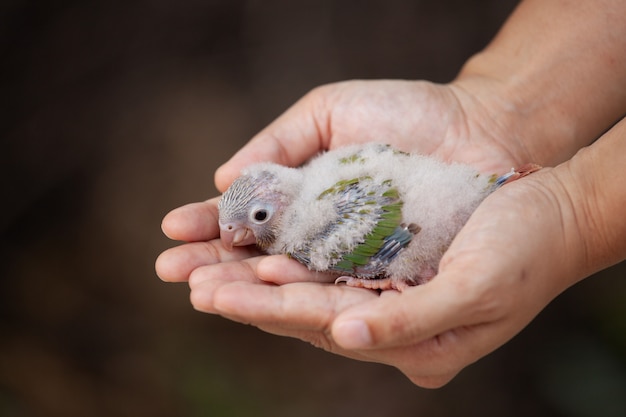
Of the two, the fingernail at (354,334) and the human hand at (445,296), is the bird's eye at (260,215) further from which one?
the fingernail at (354,334)

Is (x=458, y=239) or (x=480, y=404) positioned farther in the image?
(x=480, y=404)

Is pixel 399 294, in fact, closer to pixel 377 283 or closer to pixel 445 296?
pixel 445 296

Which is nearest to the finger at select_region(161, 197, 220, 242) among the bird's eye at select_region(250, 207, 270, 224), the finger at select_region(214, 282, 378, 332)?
the bird's eye at select_region(250, 207, 270, 224)

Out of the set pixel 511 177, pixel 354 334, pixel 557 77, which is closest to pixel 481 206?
pixel 511 177

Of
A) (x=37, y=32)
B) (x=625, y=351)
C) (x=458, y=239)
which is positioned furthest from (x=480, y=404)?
(x=37, y=32)

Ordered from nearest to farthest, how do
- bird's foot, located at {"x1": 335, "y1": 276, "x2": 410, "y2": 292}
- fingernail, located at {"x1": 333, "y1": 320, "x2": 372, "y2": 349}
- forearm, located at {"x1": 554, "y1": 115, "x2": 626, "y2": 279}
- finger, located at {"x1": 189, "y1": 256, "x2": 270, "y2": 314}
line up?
A: fingernail, located at {"x1": 333, "y1": 320, "x2": 372, "y2": 349}
finger, located at {"x1": 189, "y1": 256, "x2": 270, "y2": 314}
forearm, located at {"x1": 554, "y1": 115, "x2": 626, "y2": 279}
bird's foot, located at {"x1": 335, "y1": 276, "x2": 410, "y2": 292}

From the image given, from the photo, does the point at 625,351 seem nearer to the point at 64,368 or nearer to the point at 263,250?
the point at 263,250

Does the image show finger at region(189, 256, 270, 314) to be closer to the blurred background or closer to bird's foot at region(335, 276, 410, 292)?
bird's foot at region(335, 276, 410, 292)
